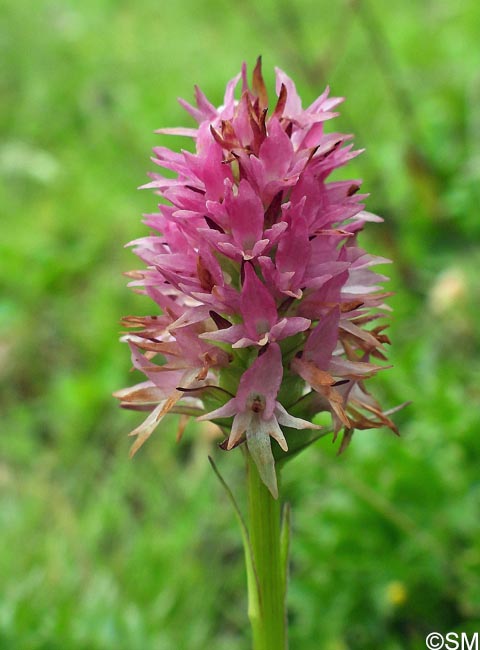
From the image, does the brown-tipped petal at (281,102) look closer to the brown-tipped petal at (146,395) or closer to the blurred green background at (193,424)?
the brown-tipped petal at (146,395)

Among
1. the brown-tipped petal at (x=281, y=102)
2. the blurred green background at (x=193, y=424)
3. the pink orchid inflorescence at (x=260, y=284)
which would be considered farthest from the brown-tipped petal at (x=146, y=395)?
the blurred green background at (x=193, y=424)

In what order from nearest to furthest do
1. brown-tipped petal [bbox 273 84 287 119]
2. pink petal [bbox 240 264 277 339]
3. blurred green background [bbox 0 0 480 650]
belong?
pink petal [bbox 240 264 277 339], brown-tipped petal [bbox 273 84 287 119], blurred green background [bbox 0 0 480 650]

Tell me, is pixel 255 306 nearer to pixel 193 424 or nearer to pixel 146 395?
pixel 146 395

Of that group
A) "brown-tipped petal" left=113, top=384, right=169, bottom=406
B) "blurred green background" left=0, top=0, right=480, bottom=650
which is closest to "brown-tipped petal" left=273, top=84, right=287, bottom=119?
"brown-tipped petal" left=113, top=384, right=169, bottom=406

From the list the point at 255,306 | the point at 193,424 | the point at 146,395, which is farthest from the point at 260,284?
the point at 193,424

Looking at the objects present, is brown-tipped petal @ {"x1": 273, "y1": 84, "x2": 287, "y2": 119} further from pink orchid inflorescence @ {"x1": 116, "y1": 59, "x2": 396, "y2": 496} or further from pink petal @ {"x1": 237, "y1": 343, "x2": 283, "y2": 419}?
pink petal @ {"x1": 237, "y1": 343, "x2": 283, "y2": 419}

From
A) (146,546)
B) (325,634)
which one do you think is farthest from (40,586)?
(325,634)
